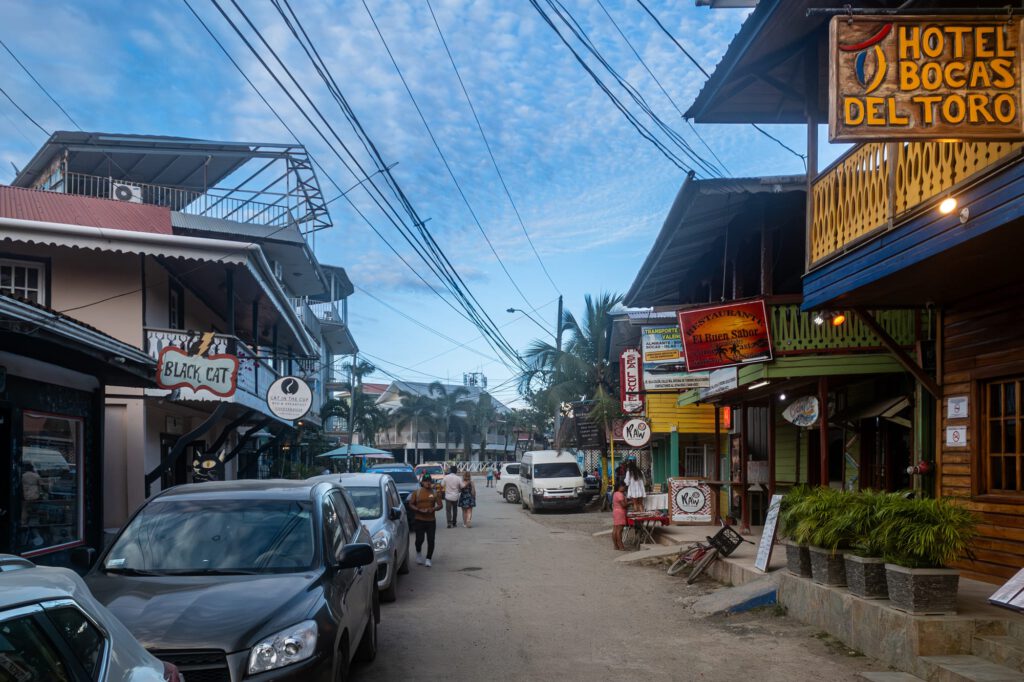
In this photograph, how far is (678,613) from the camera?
36.8 feet

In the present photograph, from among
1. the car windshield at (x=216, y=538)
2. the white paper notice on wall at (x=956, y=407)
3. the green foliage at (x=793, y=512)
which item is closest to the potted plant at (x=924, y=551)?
the green foliage at (x=793, y=512)

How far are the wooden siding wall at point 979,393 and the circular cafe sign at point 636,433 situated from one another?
41.1 feet

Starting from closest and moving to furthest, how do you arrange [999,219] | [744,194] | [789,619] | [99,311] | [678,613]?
[999,219] < [789,619] < [678,613] < [744,194] < [99,311]

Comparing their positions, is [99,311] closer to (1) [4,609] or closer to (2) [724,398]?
(2) [724,398]

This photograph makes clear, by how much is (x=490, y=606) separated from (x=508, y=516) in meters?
19.0

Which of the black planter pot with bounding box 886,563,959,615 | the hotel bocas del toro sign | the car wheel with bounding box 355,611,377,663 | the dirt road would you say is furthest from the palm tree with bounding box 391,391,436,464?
the hotel bocas del toro sign

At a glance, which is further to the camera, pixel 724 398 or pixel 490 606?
pixel 724 398

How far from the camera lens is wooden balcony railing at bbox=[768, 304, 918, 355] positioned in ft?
43.8

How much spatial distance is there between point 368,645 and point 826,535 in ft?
15.0

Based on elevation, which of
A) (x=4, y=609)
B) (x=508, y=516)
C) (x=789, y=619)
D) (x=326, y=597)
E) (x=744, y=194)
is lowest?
(x=508, y=516)

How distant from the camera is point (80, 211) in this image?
20.1 meters

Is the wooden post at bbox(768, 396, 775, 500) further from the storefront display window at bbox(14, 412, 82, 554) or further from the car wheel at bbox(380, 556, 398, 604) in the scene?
the storefront display window at bbox(14, 412, 82, 554)

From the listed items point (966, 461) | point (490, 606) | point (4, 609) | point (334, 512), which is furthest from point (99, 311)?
point (4, 609)

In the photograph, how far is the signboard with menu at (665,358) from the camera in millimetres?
19578
